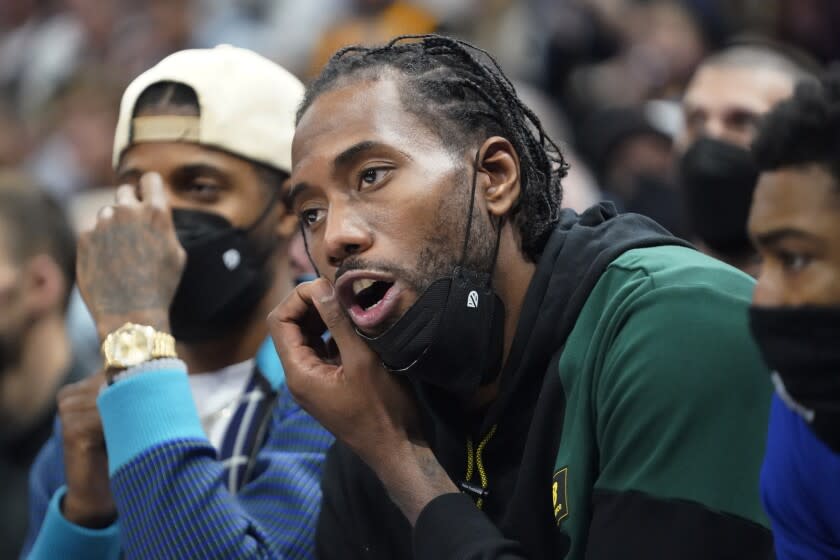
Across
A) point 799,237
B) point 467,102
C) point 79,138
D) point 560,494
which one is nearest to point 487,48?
point 79,138

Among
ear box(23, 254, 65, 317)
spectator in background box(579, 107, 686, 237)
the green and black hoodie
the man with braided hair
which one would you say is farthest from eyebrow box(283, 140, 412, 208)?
spectator in background box(579, 107, 686, 237)

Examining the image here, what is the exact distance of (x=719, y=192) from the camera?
374 cm

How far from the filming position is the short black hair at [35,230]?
13.7 feet

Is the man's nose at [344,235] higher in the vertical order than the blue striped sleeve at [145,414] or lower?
higher

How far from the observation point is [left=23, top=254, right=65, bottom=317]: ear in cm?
411

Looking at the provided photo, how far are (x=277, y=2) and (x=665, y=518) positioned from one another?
6.31 meters

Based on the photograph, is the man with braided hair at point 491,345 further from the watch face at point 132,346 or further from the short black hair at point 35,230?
the short black hair at point 35,230

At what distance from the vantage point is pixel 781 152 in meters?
1.76

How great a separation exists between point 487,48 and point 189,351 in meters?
3.98

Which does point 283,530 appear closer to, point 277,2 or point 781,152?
point 781,152

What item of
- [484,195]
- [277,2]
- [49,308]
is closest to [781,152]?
[484,195]

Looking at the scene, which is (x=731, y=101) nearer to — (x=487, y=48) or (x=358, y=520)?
(x=358, y=520)

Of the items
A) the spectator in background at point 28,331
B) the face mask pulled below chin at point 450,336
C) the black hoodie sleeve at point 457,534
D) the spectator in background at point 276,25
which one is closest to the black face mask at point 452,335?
the face mask pulled below chin at point 450,336

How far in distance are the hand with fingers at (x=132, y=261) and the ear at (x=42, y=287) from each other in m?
1.20
